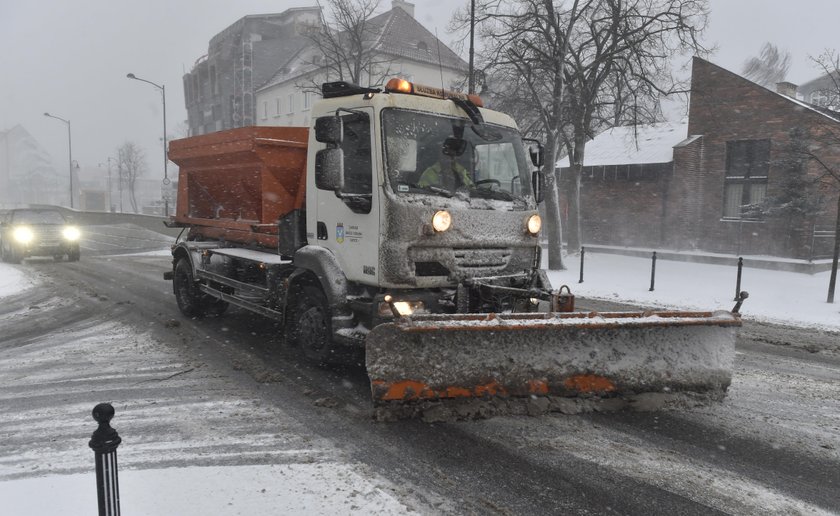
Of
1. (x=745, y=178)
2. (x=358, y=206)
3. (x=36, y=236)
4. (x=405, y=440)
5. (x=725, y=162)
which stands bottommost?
(x=405, y=440)

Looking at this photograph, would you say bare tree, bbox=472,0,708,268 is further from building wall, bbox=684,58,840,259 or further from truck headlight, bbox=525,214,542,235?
truck headlight, bbox=525,214,542,235

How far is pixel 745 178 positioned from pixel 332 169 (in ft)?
64.0

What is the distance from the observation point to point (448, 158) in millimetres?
5590

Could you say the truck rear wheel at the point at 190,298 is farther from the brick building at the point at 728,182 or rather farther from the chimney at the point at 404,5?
the chimney at the point at 404,5

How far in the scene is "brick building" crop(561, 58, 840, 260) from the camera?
1819cm

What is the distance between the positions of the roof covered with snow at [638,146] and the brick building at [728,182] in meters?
0.10

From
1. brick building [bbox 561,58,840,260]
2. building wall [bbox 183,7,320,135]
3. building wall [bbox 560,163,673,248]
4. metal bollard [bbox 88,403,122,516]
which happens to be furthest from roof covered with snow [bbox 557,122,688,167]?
building wall [bbox 183,7,320,135]

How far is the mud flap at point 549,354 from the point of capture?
14.7 feet

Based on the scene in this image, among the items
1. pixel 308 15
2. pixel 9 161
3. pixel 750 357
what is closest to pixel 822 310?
pixel 750 357

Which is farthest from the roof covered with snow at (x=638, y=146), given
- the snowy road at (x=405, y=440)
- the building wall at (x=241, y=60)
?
the building wall at (x=241, y=60)

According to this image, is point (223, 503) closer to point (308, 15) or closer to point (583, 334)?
point (583, 334)

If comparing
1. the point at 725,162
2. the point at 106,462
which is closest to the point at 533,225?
the point at 106,462

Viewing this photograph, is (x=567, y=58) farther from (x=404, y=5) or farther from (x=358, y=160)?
(x=404, y=5)

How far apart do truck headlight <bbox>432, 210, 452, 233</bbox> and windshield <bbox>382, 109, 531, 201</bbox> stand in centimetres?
25
